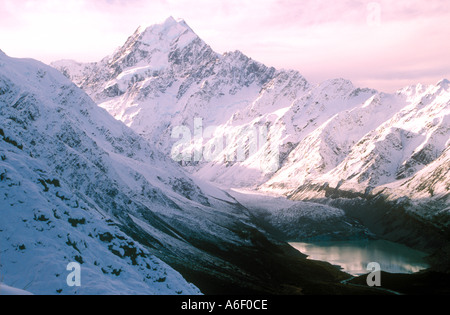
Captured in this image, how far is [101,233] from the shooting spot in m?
64.3

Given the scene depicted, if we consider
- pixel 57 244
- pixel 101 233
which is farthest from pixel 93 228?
pixel 57 244

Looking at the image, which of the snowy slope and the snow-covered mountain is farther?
the snowy slope

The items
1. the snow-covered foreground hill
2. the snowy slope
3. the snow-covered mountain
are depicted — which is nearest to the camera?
the snow-covered mountain

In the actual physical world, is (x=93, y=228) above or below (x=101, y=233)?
above

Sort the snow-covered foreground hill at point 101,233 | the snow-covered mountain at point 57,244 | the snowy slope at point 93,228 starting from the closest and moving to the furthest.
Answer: the snow-covered mountain at point 57,244 → the snowy slope at point 93,228 → the snow-covered foreground hill at point 101,233

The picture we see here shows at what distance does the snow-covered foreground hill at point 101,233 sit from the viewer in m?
51.5

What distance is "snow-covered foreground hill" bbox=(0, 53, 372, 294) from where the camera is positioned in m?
51.5

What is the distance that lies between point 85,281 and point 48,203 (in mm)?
15865

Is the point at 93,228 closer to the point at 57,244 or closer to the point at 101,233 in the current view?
the point at 101,233

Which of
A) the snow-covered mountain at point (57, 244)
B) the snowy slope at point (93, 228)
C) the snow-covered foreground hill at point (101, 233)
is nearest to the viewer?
the snow-covered mountain at point (57, 244)

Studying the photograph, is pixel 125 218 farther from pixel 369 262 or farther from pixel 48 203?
pixel 369 262

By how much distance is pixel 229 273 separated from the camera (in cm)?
11756

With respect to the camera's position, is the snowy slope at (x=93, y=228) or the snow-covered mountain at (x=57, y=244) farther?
the snowy slope at (x=93, y=228)

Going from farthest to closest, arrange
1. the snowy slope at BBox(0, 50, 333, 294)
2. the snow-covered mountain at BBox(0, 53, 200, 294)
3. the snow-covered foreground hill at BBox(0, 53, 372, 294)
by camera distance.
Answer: the snow-covered foreground hill at BBox(0, 53, 372, 294) < the snowy slope at BBox(0, 50, 333, 294) < the snow-covered mountain at BBox(0, 53, 200, 294)
